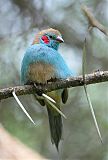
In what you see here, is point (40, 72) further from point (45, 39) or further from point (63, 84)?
point (63, 84)

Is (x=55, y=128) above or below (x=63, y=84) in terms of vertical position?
below

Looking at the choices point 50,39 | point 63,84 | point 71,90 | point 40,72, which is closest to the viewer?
point 63,84

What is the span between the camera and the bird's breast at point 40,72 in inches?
112

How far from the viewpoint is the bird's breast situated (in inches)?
112

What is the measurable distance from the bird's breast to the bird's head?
245 mm

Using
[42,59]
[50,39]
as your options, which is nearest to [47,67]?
[42,59]

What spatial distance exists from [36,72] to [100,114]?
2162 mm

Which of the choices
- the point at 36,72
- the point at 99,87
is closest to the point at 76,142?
the point at 99,87

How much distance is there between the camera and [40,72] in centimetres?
297

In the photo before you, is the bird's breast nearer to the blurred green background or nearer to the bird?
the bird

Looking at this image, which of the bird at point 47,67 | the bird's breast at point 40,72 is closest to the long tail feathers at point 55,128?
the bird at point 47,67

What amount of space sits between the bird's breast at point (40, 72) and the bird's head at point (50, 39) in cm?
25

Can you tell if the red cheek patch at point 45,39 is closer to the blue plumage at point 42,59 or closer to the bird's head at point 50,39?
the bird's head at point 50,39

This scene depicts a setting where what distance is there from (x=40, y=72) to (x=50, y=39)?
0.39m
